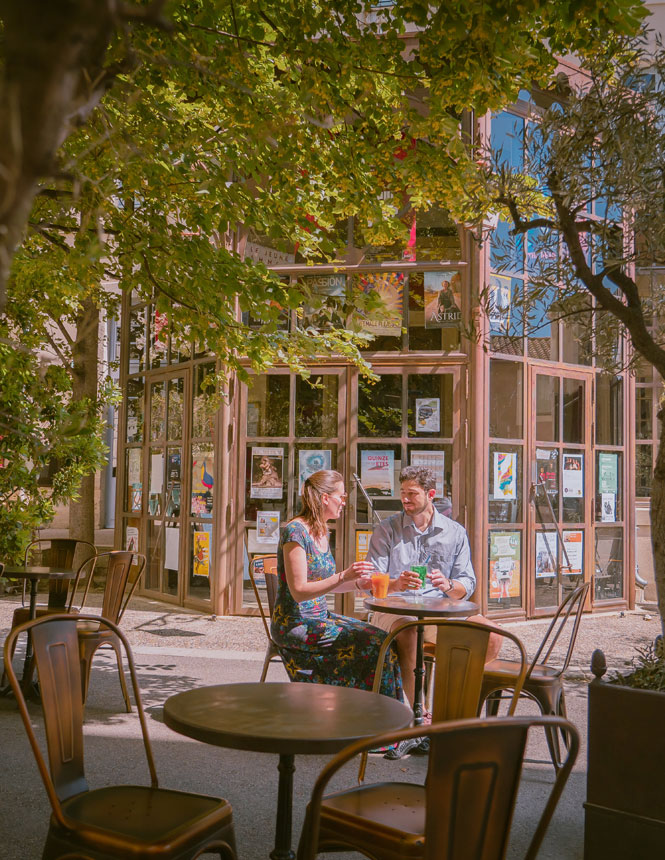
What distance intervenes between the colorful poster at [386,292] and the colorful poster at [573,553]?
2.93m

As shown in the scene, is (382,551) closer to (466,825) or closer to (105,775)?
(105,775)

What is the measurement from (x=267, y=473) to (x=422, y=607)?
15.7 feet

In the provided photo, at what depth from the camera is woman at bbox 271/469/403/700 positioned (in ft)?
14.2

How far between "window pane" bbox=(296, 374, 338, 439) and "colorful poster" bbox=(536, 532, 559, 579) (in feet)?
8.22

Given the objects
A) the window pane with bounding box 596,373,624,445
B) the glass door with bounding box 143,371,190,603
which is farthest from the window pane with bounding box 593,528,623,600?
the glass door with bounding box 143,371,190,603

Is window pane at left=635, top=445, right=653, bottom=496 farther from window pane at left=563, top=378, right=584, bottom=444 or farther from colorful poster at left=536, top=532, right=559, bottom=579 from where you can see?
colorful poster at left=536, top=532, right=559, bottom=579

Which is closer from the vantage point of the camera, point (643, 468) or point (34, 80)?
point (34, 80)

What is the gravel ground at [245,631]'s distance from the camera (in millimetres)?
7252

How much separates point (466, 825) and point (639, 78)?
3.45 meters

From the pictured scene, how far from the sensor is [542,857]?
3232 millimetres

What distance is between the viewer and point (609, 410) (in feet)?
32.2

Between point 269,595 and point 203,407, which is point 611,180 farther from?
point 203,407

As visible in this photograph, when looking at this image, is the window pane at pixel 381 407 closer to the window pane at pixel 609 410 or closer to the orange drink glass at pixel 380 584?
the window pane at pixel 609 410

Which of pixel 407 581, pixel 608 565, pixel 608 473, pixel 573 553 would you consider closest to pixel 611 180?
pixel 407 581
